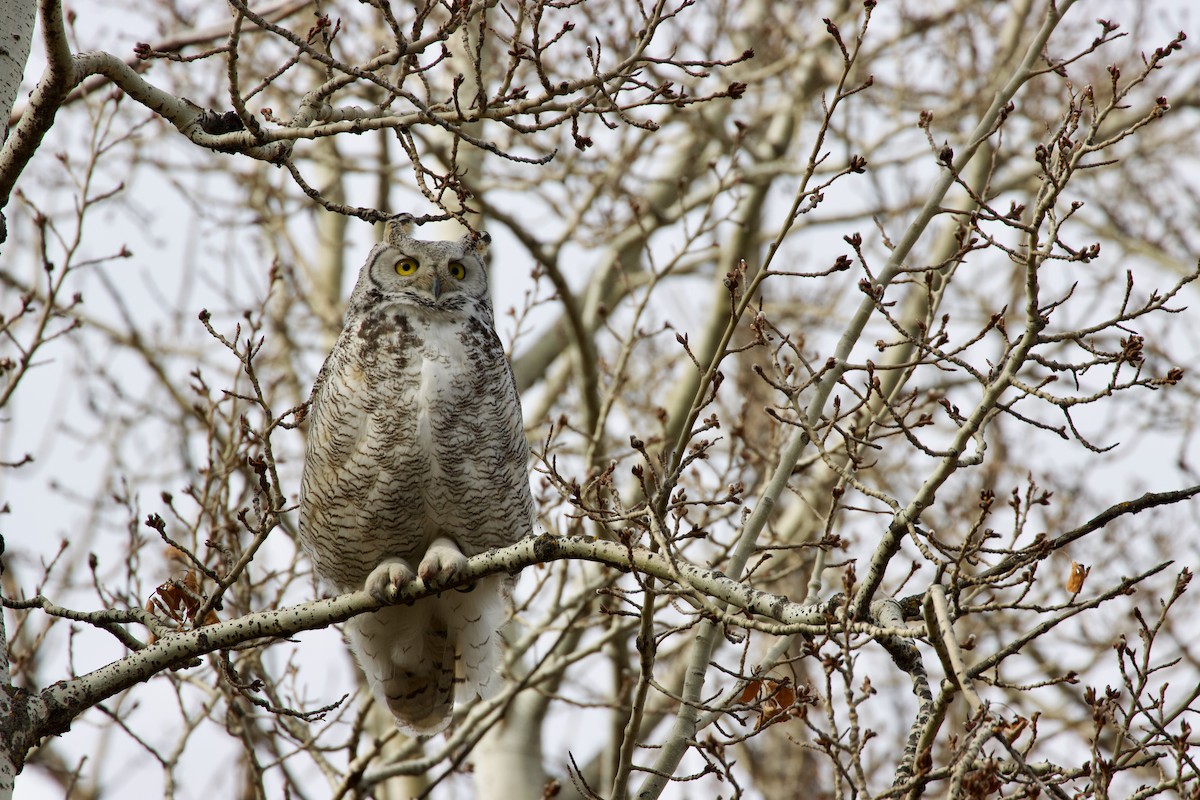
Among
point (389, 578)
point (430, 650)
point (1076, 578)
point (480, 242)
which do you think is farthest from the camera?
point (430, 650)

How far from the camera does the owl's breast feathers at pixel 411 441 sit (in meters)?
3.74

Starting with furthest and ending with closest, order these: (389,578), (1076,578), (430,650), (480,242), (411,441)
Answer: (430,650), (480,242), (389,578), (411,441), (1076,578)

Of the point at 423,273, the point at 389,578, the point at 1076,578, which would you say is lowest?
the point at 1076,578

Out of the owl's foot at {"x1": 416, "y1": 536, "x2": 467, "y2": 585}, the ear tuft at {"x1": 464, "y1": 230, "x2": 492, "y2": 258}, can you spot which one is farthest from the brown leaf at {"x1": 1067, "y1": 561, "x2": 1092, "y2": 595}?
the ear tuft at {"x1": 464, "y1": 230, "x2": 492, "y2": 258}

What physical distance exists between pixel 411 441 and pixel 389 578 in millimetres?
447

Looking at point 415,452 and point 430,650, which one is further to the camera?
point 430,650

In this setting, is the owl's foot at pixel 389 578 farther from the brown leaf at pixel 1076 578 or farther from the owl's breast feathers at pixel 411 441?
the brown leaf at pixel 1076 578

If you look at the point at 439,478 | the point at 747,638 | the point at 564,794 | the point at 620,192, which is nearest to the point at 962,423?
the point at 747,638

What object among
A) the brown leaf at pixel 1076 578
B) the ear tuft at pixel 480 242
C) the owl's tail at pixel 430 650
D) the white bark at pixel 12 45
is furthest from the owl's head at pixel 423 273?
the brown leaf at pixel 1076 578

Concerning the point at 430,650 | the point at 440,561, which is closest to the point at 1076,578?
the point at 440,561

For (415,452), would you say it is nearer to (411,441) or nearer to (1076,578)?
(411,441)

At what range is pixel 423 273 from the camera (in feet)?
13.4

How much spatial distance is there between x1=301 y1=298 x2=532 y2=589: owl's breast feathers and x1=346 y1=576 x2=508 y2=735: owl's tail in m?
0.31

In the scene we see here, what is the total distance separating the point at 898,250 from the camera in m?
3.60
